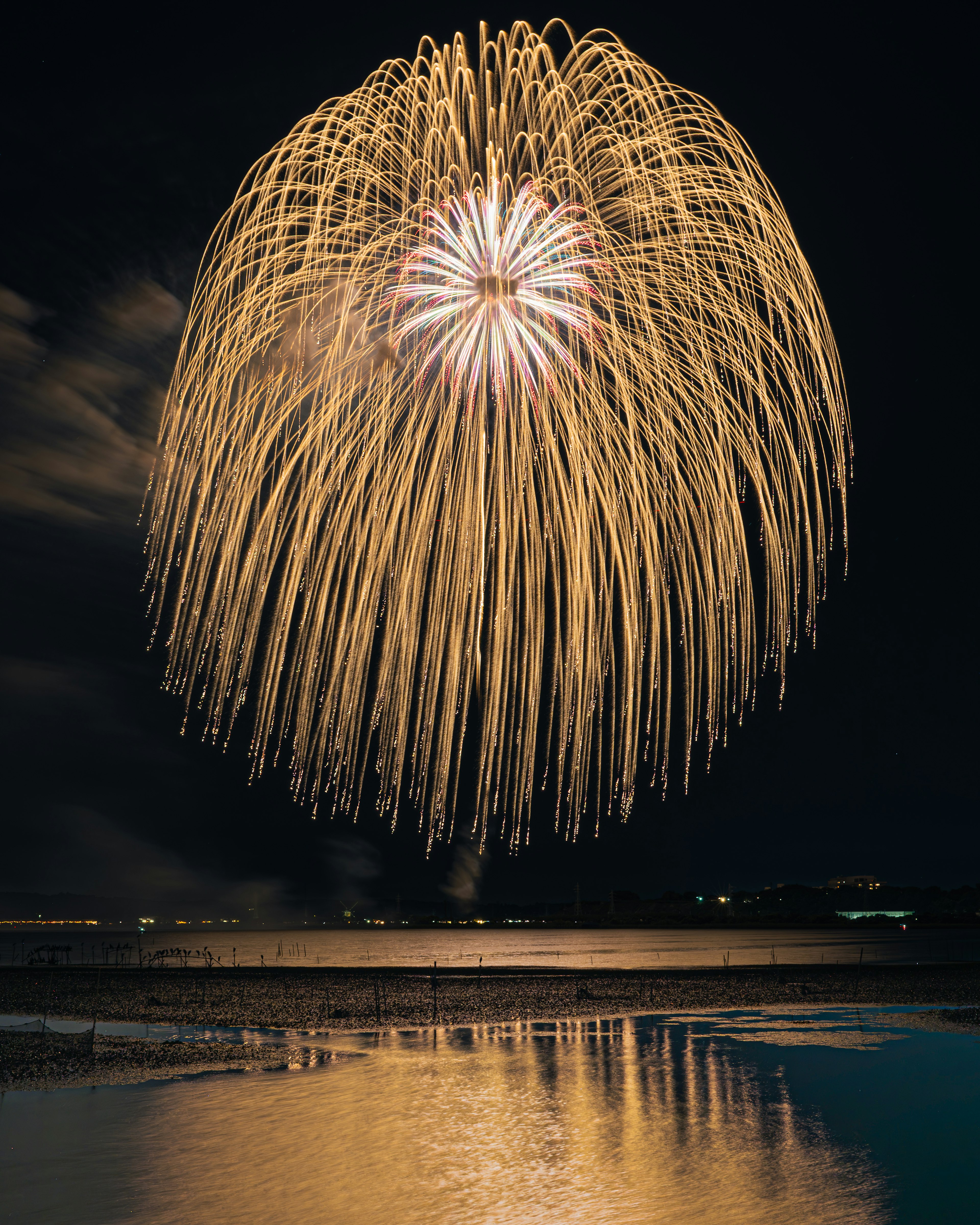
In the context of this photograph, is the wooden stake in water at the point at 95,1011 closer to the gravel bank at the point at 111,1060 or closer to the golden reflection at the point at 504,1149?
the gravel bank at the point at 111,1060

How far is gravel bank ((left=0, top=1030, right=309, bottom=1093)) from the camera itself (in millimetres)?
29703

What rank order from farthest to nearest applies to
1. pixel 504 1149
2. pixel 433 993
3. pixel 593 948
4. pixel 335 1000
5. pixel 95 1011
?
pixel 593 948, pixel 433 993, pixel 335 1000, pixel 95 1011, pixel 504 1149

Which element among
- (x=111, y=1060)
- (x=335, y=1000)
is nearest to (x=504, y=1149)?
(x=111, y=1060)

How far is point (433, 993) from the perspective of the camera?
56.5m

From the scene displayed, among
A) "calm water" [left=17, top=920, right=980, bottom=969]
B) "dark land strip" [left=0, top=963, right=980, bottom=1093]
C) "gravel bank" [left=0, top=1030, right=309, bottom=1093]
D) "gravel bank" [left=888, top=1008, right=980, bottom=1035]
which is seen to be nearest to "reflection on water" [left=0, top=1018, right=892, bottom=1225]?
"gravel bank" [left=0, top=1030, right=309, bottom=1093]

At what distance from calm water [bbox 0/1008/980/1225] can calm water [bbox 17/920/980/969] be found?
48.3 meters

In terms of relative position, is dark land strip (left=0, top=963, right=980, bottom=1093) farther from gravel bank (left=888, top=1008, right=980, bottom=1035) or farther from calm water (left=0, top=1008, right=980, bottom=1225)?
calm water (left=0, top=1008, right=980, bottom=1225)

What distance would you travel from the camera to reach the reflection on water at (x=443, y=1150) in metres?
18.7

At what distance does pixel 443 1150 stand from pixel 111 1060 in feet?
51.7

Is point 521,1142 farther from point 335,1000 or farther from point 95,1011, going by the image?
point 335,1000

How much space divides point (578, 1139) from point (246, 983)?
4626 cm

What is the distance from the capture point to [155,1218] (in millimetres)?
18094

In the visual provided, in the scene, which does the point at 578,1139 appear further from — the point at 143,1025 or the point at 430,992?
the point at 430,992

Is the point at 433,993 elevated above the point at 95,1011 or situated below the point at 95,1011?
A: below
